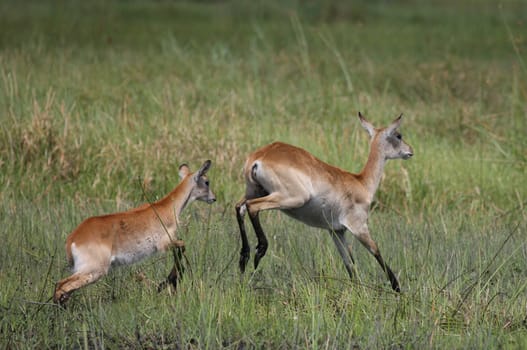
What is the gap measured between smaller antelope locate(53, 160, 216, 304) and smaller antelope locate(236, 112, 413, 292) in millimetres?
393

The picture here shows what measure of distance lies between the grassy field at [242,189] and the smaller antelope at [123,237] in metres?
0.18

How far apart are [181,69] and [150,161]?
12.4 feet

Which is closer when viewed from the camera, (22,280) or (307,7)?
(22,280)

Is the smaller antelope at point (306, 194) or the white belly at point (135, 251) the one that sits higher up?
the smaller antelope at point (306, 194)

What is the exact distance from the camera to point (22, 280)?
5496 millimetres

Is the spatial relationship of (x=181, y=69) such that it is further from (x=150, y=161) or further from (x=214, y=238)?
(x=214, y=238)

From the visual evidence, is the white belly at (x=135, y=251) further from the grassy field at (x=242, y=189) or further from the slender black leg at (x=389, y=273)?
the slender black leg at (x=389, y=273)

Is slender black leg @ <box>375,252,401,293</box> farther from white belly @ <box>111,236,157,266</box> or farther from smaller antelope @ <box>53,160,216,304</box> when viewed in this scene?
white belly @ <box>111,236,157,266</box>

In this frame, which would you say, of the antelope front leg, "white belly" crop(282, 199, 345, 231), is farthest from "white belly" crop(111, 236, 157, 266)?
"white belly" crop(282, 199, 345, 231)

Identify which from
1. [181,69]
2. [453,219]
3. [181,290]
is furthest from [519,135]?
[181,290]

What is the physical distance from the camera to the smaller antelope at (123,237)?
16.8 feet

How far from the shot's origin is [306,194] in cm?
568

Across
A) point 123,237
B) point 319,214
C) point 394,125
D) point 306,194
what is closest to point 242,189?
point 394,125

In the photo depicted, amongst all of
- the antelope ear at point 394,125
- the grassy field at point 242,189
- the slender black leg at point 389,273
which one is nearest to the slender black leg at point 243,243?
the grassy field at point 242,189
